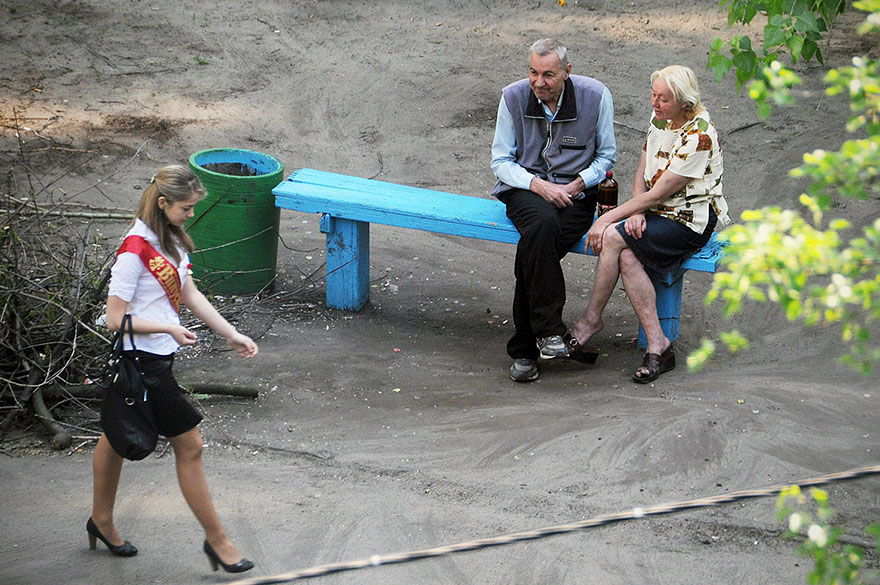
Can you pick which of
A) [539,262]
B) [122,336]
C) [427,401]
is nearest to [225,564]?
[122,336]

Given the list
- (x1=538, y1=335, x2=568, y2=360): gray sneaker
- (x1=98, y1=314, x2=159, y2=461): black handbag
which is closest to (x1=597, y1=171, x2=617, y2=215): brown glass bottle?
(x1=538, y1=335, x2=568, y2=360): gray sneaker

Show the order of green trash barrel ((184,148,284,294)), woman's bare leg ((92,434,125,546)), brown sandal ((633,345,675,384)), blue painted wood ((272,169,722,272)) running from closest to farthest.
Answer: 1. woman's bare leg ((92,434,125,546))
2. brown sandal ((633,345,675,384))
3. blue painted wood ((272,169,722,272))
4. green trash barrel ((184,148,284,294))

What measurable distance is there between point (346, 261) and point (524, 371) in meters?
1.51

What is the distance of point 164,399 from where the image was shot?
3424mm

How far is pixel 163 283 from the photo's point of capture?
3.38 metres

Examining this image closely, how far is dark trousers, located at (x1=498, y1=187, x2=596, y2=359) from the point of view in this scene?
208 inches

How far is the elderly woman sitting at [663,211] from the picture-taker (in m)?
5.08

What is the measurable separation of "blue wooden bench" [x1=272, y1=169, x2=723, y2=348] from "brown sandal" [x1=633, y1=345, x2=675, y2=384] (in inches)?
12.0

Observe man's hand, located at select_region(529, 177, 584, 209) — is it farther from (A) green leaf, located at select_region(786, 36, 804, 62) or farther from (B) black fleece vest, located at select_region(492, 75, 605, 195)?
(A) green leaf, located at select_region(786, 36, 804, 62)

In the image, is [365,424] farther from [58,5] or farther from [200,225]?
[58,5]

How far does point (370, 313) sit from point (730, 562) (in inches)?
125

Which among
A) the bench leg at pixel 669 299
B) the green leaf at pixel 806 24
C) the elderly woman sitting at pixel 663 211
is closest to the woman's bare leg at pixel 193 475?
the elderly woman sitting at pixel 663 211

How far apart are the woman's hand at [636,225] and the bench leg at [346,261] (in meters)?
1.82

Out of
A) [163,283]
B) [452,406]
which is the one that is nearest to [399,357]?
[452,406]
